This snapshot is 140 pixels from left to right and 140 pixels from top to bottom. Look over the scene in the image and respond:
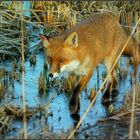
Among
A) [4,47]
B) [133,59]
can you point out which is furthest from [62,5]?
[133,59]

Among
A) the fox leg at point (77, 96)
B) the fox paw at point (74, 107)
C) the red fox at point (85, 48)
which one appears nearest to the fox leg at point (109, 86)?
the red fox at point (85, 48)

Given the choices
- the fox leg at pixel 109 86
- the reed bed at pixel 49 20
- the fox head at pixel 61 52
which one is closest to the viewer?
the fox head at pixel 61 52

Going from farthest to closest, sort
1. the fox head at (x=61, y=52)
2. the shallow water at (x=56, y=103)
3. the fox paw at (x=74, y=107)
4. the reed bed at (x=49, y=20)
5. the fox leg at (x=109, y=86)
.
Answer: the reed bed at (x=49, y=20)
the fox leg at (x=109, y=86)
the fox paw at (x=74, y=107)
the fox head at (x=61, y=52)
the shallow water at (x=56, y=103)

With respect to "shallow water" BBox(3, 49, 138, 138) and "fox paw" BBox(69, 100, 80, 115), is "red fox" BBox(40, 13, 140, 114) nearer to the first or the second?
"fox paw" BBox(69, 100, 80, 115)

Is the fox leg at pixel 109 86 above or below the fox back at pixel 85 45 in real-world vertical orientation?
below

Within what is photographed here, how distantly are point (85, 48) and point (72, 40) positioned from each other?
33 centimetres

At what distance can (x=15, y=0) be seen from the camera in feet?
37.1

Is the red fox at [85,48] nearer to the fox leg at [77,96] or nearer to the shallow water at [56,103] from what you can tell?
the fox leg at [77,96]

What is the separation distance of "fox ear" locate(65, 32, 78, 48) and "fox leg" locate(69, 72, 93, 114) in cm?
56

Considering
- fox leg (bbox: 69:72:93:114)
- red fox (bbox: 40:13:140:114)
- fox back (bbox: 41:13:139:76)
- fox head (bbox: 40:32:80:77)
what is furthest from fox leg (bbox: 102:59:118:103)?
fox head (bbox: 40:32:80:77)

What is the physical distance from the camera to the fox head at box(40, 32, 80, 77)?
7254 mm

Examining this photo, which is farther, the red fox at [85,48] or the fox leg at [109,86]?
the fox leg at [109,86]

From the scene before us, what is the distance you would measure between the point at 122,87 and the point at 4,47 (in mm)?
2550

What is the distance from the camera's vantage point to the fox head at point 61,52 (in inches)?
286
